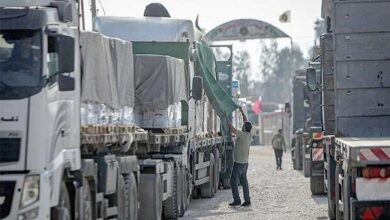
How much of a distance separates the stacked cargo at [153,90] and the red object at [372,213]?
581cm

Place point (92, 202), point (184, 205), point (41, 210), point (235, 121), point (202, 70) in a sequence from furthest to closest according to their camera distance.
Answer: point (235, 121) < point (202, 70) < point (184, 205) < point (92, 202) < point (41, 210)

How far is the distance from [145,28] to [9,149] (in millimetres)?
9507

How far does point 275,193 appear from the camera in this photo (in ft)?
80.0

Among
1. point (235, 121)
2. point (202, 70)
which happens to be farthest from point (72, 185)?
point (235, 121)

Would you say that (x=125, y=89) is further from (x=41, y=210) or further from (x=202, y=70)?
(x=202, y=70)

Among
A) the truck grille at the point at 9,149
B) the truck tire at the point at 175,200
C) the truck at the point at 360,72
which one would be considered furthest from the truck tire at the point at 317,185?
the truck grille at the point at 9,149

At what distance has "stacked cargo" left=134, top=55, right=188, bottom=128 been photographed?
17.0 m

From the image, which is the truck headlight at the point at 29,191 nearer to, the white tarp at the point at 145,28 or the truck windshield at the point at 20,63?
the truck windshield at the point at 20,63

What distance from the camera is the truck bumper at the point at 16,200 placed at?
10188mm

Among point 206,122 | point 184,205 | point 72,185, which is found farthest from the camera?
point 206,122

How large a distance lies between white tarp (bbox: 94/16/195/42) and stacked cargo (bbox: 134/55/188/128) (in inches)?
77.9

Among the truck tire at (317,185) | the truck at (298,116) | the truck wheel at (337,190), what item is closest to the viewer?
the truck wheel at (337,190)

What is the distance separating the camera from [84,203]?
1191 centimetres

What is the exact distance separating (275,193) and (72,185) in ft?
43.8
